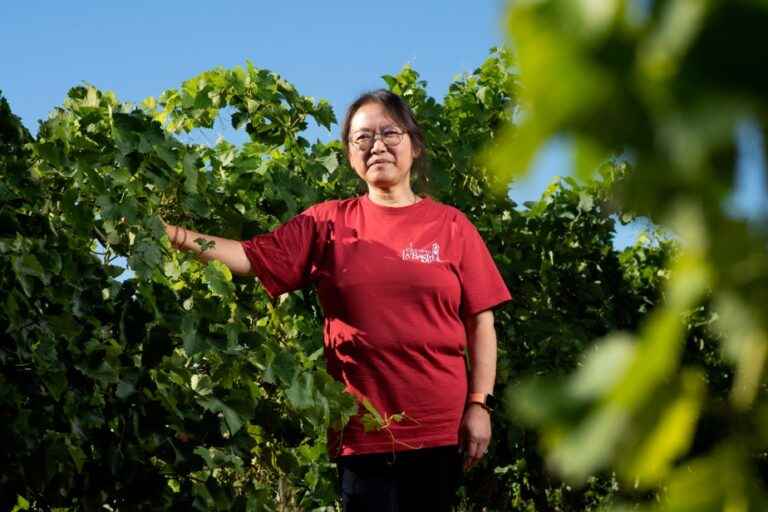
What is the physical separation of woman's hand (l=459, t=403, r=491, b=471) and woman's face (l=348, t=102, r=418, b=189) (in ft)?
2.03

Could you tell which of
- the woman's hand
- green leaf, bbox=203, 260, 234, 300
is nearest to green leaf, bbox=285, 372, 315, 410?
green leaf, bbox=203, 260, 234, 300

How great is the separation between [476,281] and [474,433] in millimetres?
385

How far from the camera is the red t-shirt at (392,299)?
107 inches

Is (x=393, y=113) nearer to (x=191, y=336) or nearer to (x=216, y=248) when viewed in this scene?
(x=216, y=248)

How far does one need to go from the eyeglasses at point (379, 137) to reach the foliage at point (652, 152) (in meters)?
2.65

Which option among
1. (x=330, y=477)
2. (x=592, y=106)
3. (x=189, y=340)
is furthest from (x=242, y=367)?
(x=592, y=106)

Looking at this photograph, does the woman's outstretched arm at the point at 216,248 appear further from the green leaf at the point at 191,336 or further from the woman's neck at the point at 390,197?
the woman's neck at the point at 390,197

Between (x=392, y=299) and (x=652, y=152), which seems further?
(x=392, y=299)

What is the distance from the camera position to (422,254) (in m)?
2.81

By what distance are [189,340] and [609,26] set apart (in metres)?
2.17

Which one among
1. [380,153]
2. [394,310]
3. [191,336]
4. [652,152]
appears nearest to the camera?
[652,152]

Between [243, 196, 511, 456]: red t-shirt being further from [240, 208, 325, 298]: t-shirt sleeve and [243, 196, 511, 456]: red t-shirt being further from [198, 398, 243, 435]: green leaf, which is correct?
[198, 398, 243, 435]: green leaf

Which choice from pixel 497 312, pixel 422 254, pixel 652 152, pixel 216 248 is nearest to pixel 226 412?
pixel 216 248

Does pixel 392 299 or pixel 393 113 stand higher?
pixel 393 113
